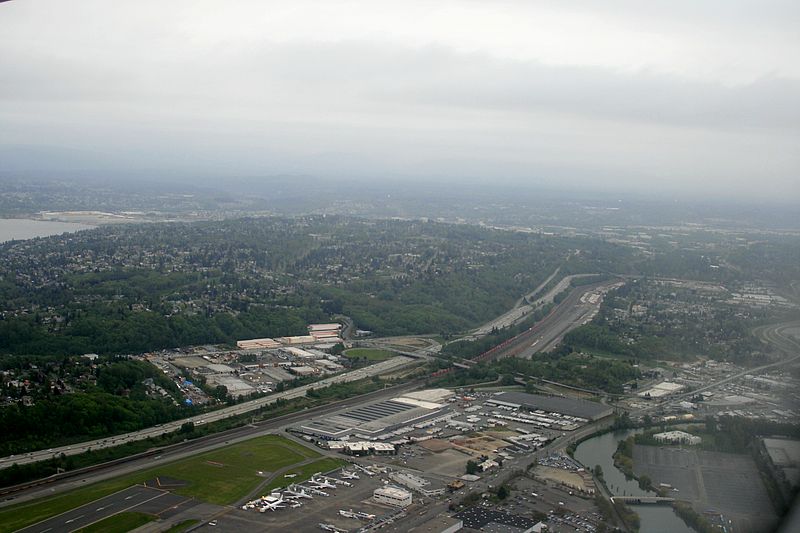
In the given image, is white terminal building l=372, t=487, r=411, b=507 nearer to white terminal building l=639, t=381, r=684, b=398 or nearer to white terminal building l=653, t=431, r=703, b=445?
white terminal building l=653, t=431, r=703, b=445

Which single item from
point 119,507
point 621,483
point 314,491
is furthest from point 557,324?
point 119,507

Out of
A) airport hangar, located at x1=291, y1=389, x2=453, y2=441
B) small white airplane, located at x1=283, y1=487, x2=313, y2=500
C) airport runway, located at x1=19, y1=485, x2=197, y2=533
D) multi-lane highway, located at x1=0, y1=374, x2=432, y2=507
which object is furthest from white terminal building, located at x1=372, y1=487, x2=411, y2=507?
multi-lane highway, located at x1=0, y1=374, x2=432, y2=507

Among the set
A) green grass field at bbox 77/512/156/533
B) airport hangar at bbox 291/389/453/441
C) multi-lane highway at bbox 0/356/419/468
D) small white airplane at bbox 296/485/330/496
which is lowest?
multi-lane highway at bbox 0/356/419/468

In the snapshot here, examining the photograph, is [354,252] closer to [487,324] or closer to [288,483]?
[487,324]

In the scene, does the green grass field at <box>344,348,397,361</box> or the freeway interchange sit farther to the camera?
the green grass field at <box>344,348,397,361</box>

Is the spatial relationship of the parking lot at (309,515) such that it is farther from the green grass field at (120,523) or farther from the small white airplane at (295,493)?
the green grass field at (120,523)

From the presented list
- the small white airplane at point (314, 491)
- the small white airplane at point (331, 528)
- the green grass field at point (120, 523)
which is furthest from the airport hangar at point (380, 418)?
the green grass field at point (120, 523)

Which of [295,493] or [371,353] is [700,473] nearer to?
[295,493]
